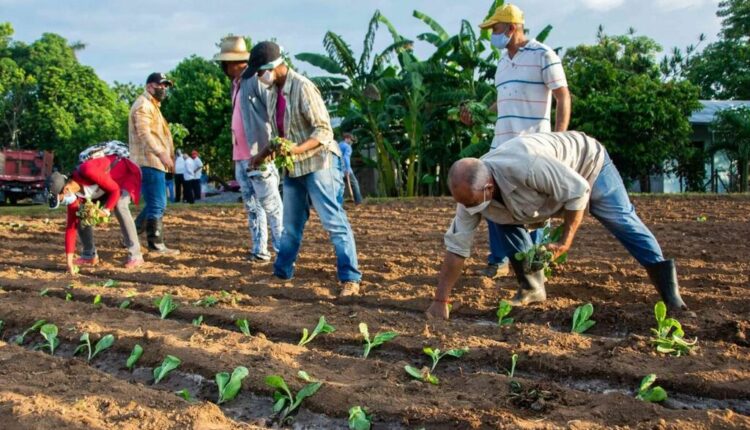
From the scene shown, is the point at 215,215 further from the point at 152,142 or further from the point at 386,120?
the point at 386,120

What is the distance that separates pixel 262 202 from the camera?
5.64m

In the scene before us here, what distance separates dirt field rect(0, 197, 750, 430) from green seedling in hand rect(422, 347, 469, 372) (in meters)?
0.03

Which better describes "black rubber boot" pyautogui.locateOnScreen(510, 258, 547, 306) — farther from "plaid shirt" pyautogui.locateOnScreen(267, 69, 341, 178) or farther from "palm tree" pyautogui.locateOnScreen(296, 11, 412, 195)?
"palm tree" pyautogui.locateOnScreen(296, 11, 412, 195)

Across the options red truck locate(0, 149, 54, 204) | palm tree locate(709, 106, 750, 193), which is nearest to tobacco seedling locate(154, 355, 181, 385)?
palm tree locate(709, 106, 750, 193)

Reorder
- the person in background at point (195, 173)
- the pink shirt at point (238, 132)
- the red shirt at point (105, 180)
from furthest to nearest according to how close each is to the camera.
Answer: the person in background at point (195, 173) → the pink shirt at point (238, 132) → the red shirt at point (105, 180)

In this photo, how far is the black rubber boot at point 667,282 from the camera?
12.0 feet

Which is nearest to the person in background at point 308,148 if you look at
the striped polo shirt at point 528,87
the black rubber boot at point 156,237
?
the striped polo shirt at point 528,87

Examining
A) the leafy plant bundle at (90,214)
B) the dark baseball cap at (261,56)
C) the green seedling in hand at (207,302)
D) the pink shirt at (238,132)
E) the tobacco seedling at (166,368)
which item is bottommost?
the tobacco seedling at (166,368)

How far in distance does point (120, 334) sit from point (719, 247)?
4.96 meters

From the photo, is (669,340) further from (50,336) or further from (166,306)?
(50,336)

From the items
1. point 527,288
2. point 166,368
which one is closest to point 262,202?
point 527,288

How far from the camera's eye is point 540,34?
1466cm

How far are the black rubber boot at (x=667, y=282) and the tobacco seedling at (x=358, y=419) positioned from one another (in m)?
1.96

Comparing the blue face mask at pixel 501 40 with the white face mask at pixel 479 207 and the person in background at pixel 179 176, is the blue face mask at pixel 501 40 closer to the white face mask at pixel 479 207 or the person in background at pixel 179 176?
the white face mask at pixel 479 207
